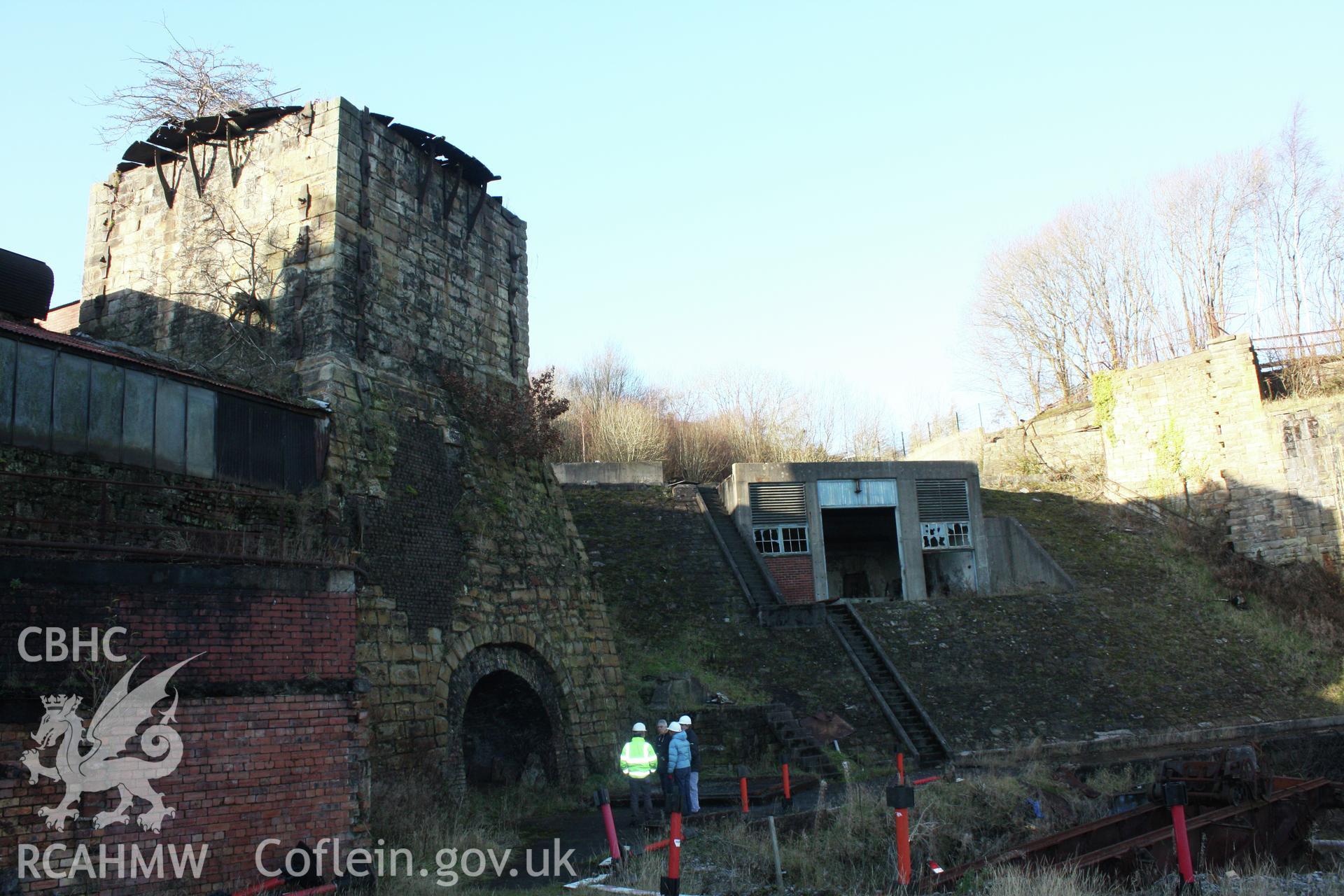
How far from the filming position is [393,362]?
47.8ft

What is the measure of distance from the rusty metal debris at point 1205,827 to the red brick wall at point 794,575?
43.7 feet

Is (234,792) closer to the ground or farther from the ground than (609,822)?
farther from the ground

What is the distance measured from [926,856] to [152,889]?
6791mm

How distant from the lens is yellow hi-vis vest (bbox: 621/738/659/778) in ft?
36.4

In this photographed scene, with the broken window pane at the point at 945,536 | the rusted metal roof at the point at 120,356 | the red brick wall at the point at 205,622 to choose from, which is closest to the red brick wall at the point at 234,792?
the red brick wall at the point at 205,622

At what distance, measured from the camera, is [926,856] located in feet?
31.1

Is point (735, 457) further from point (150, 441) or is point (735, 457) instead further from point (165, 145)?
point (150, 441)

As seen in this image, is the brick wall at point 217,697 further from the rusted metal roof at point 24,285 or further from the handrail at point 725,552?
the handrail at point 725,552

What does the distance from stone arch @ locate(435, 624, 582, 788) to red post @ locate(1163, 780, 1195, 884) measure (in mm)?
8509

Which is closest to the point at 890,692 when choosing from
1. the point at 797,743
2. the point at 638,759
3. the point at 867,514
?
the point at 797,743

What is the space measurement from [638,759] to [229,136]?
443 inches

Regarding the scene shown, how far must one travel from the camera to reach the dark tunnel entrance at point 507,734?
47.4 feet

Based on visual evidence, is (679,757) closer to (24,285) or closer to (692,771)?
(692,771)

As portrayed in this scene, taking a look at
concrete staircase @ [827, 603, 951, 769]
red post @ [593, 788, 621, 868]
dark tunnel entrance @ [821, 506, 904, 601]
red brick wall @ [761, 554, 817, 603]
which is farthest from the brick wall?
dark tunnel entrance @ [821, 506, 904, 601]
